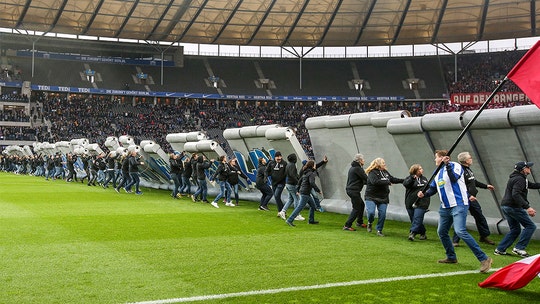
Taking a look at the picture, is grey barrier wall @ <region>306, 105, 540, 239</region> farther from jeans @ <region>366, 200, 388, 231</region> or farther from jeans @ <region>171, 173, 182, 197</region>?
jeans @ <region>171, 173, 182, 197</region>

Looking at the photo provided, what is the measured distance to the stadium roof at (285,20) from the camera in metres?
49.4

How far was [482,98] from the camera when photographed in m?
55.3

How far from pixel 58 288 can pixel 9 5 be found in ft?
158

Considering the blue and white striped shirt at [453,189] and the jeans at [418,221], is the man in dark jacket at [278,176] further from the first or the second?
the blue and white striped shirt at [453,189]

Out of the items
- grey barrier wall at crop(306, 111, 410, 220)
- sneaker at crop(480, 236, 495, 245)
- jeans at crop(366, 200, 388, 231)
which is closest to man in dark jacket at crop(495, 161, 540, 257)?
sneaker at crop(480, 236, 495, 245)

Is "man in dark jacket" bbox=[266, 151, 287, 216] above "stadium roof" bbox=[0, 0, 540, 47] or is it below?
below

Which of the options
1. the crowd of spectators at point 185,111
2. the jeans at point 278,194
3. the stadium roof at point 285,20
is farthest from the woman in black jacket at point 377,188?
the crowd of spectators at point 185,111

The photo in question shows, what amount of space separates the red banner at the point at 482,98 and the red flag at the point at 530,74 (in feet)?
156

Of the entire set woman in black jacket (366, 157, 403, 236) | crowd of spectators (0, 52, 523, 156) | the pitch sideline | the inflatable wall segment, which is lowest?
the pitch sideline

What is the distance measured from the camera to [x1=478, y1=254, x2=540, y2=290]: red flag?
6758 mm

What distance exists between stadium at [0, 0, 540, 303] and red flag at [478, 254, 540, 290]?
0.43ft

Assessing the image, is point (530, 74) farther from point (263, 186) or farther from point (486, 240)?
point (263, 186)

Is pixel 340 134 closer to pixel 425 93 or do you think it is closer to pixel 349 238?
pixel 349 238

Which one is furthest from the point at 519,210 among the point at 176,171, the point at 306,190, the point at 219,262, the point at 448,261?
the point at 176,171
